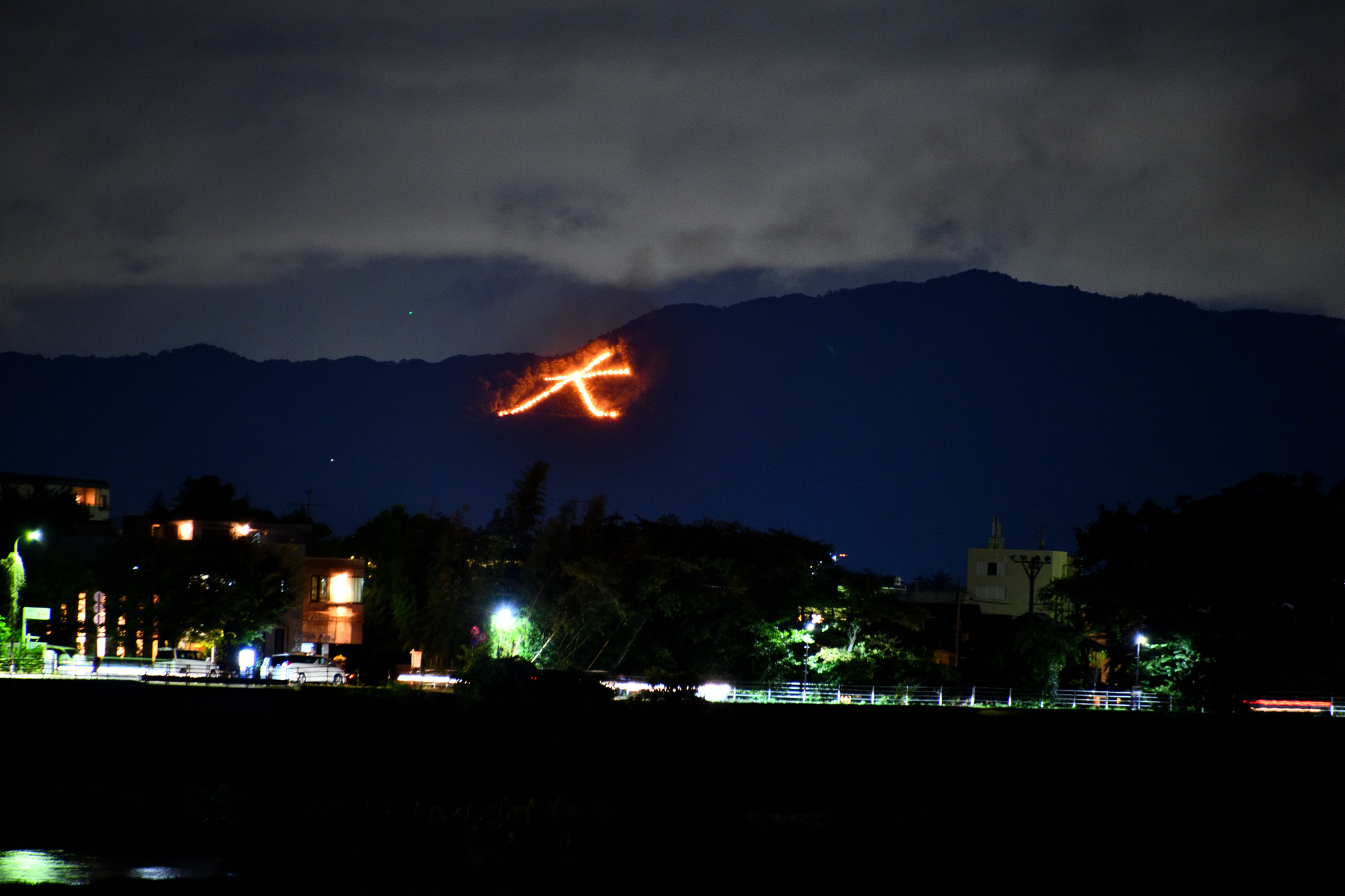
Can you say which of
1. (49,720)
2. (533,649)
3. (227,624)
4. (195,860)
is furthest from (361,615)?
(195,860)

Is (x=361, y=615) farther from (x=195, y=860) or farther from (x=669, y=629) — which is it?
(x=195, y=860)

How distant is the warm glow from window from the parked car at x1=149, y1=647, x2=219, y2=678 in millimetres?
11973

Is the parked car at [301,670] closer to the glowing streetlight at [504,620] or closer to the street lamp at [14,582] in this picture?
the glowing streetlight at [504,620]

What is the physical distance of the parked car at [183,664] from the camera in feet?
131

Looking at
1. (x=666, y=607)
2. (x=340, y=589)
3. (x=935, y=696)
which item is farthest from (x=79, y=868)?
(x=340, y=589)

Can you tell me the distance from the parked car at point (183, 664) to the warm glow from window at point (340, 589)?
1197cm

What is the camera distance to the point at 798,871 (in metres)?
27.8

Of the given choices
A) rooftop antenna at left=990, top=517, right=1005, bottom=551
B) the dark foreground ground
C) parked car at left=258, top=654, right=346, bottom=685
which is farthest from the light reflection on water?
rooftop antenna at left=990, top=517, right=1005, bottom=551

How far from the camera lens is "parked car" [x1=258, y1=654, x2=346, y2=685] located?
41.3m

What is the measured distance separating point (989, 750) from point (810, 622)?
29.9 feet

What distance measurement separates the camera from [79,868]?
76.6ft

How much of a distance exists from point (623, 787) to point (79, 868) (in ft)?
47.9

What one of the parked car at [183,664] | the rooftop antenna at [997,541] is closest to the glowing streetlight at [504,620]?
the parked car at [183,664]

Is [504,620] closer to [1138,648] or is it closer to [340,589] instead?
[340,589]
